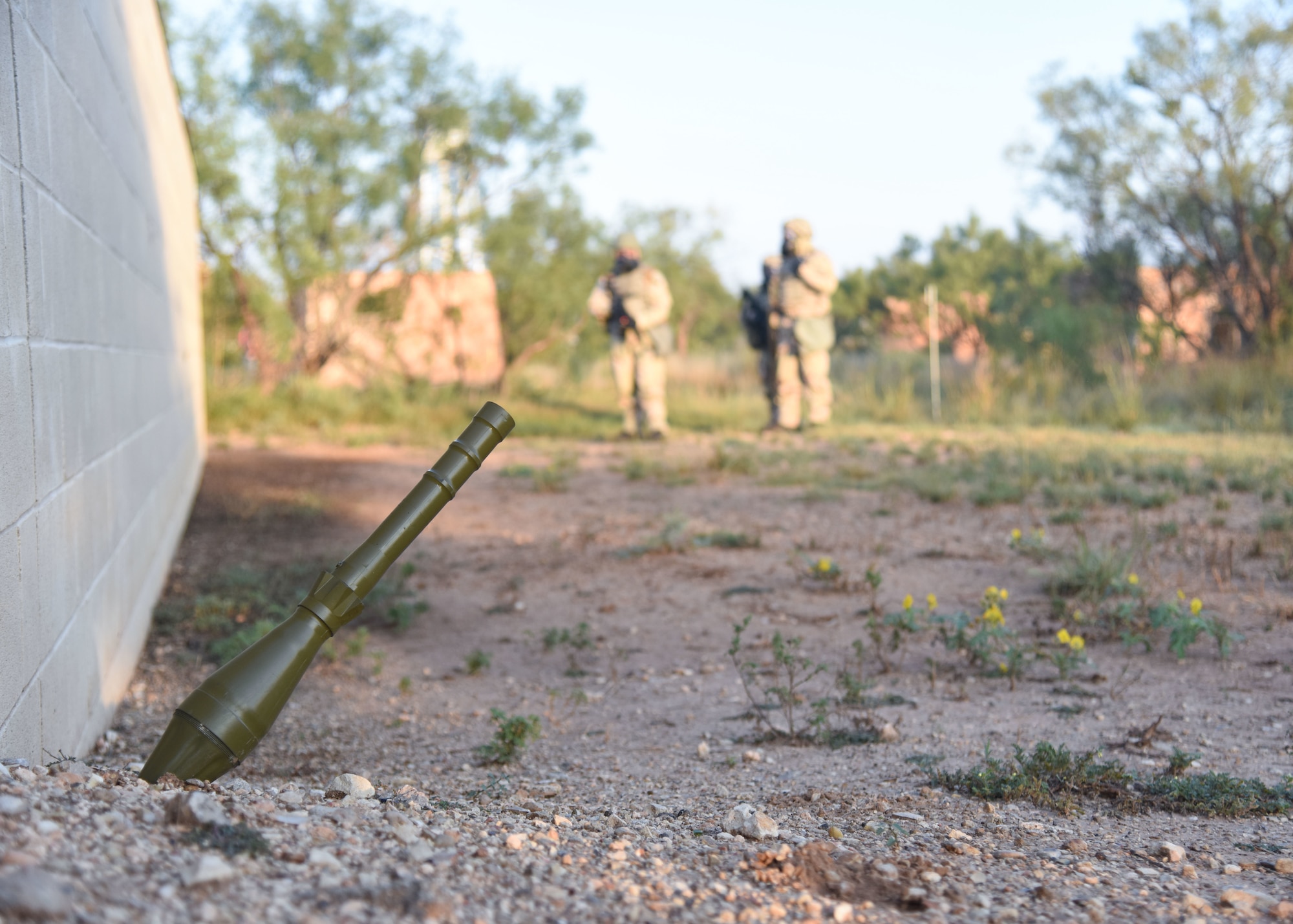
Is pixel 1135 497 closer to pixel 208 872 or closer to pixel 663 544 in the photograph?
pixel 663 544

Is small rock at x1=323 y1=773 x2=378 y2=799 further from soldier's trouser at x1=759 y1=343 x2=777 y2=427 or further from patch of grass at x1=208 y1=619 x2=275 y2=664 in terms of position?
soldier's trouser at x1=759 y1=343 x2=777 y2=427

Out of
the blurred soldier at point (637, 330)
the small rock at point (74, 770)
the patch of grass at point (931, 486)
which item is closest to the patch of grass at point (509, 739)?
the small rock at point (74, 770)

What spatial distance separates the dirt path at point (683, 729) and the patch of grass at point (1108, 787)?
2.2 inches

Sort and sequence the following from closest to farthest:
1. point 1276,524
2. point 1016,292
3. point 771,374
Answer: point 1276,524 → point 771,374 → point 1016,292

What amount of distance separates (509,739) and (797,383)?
390 inches

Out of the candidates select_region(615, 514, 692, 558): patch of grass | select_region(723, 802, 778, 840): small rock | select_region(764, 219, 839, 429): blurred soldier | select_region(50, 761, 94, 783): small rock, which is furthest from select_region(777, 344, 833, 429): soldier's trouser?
select_region(50, 761, 94, 783): small rock

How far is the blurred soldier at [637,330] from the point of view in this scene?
41.6 ft

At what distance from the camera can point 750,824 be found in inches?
91.3

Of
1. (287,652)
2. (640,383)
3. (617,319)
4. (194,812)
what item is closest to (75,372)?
(287,652)

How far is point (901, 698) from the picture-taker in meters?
3.76

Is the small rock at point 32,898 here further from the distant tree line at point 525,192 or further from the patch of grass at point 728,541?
the distant tree line at point 525,192

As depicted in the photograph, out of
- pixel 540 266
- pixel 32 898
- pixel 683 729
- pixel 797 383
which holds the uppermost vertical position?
pixel 540 266

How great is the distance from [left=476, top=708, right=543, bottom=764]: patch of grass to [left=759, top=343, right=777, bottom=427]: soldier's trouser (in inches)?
381

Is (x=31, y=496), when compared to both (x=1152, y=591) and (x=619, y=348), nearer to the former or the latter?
(x=1152, y=591)
